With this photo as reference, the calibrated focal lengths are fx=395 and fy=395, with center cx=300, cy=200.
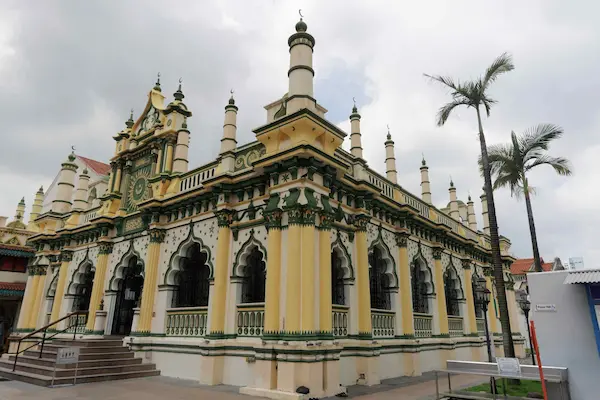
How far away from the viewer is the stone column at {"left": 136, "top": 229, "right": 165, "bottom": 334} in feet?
47.0

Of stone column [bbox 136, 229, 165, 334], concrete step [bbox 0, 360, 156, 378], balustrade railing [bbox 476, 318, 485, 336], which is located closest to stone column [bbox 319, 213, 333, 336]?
concrete step [bbox 0, 360, 156, 378]

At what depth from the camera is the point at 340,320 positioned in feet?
39.3

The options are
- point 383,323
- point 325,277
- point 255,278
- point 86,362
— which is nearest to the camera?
point 325,277

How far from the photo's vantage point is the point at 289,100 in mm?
11773

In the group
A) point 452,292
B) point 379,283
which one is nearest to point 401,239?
point 379,283

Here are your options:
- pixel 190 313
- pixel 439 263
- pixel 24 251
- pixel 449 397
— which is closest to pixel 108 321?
pixel 190 313

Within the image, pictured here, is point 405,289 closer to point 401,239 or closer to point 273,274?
point 401,239

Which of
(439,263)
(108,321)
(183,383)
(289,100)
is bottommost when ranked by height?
(183,383)

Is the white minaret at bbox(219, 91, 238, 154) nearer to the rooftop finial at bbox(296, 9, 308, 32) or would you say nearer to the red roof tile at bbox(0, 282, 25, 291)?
the rooftop finial at bbox(296, 9, 308, 32)

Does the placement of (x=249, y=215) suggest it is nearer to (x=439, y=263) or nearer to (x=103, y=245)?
(x=103, y=245)

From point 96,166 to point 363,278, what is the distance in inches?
960

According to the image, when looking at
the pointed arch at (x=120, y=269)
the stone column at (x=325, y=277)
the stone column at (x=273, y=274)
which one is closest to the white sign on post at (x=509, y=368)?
the stone column at (x=325, y=277)

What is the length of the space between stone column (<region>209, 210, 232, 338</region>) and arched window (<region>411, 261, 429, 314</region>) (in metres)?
8.76

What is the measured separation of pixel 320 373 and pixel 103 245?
1221 cm
